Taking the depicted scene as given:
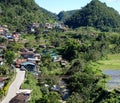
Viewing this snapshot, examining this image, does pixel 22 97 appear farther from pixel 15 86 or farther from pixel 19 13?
pixel 19 13

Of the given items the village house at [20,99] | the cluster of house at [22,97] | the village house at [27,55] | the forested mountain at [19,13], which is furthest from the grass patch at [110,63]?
the forested mountain at [19,13]

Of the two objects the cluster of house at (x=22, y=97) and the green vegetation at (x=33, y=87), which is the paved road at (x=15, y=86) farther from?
the cluster of house at (x=22, y=97)

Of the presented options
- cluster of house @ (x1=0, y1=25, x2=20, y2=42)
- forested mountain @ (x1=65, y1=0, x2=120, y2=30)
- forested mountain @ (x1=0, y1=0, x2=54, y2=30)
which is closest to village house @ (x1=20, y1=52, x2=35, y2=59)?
cluster of house @ (x1=0, y1=25, x2=20, y2=42)

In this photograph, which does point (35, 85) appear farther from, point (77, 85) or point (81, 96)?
point (81, 96)

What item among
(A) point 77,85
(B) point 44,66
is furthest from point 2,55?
(A) point 77,85

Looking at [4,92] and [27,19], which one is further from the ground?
[27,19]

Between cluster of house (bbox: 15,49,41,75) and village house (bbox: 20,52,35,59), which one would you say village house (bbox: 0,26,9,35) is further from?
village house (bbox: 20,52,35,59)
